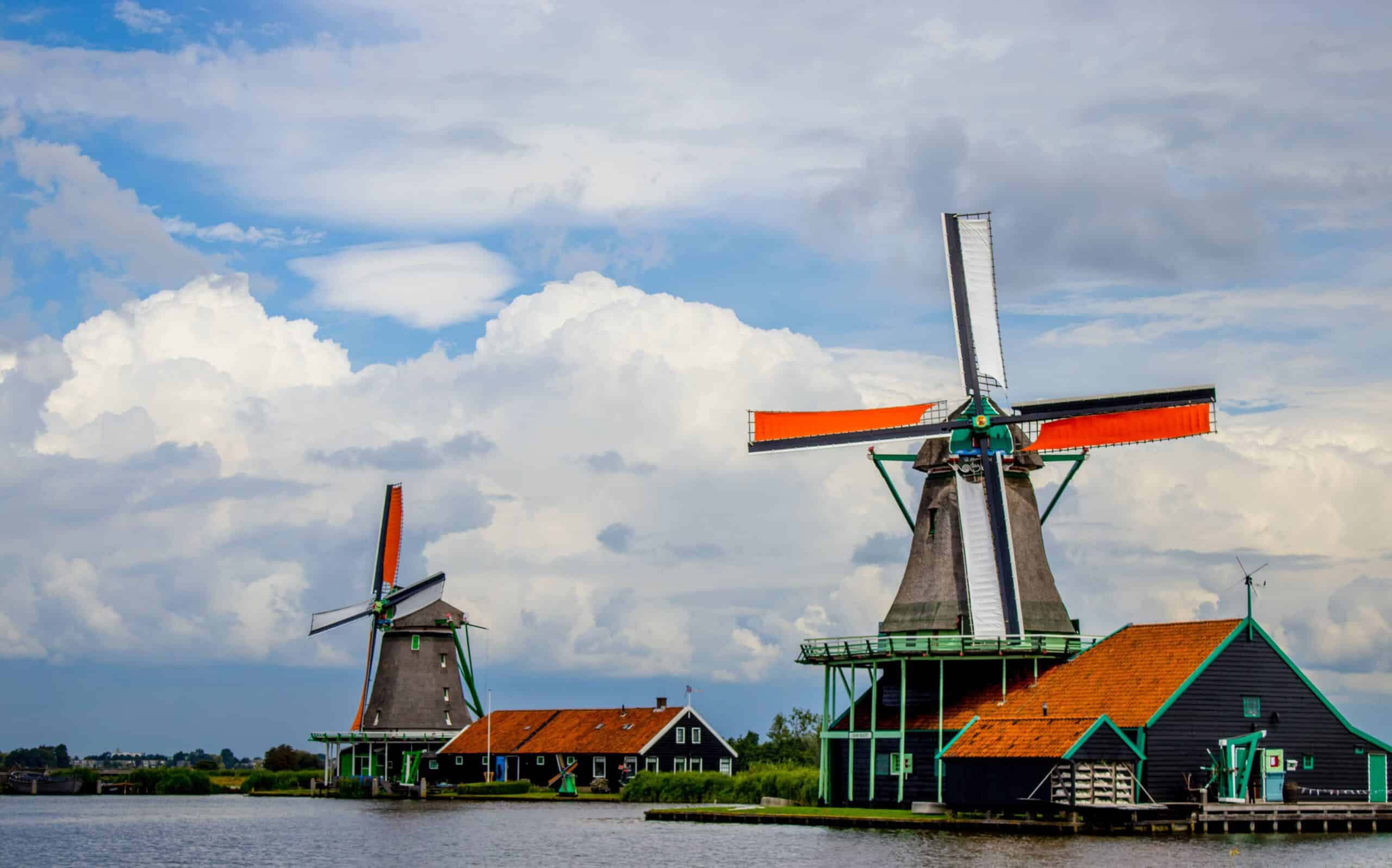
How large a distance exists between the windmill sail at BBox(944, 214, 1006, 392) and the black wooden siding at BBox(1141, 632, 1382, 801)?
9484 mm

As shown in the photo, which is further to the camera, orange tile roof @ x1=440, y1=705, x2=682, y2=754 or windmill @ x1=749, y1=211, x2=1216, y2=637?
orange tile roof @ x1=440, y1=705, x2=682, y2=754

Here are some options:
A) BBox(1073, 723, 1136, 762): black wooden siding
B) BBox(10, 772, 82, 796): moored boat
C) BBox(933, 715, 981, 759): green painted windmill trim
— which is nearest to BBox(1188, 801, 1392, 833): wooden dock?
BBox(1073, 723, 1136, 762): black wooden siding

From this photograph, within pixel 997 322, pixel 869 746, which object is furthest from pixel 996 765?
pixel 997 322

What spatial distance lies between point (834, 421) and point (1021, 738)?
9876mm

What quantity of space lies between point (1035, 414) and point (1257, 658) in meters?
7.84

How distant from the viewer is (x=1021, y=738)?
118 ft

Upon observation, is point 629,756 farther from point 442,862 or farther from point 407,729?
point 442,862

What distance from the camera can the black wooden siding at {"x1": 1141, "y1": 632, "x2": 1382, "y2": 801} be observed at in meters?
35.1

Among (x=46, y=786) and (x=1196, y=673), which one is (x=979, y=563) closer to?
(x=1196, y=673)

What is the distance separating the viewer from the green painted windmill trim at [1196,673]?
1373 inches

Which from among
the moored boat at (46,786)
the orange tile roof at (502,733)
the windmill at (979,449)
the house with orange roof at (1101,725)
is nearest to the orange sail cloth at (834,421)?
the windmill at (979,449)

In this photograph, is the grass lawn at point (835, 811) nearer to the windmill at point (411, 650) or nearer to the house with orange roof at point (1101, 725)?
the house with orange roof at point (1101, 725)

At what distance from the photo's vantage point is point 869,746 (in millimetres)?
40656

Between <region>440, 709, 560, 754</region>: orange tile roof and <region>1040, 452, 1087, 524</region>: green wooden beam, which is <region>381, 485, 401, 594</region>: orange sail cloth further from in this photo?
<region>1040, 452, 1087, 524</region>: green wooden beam
